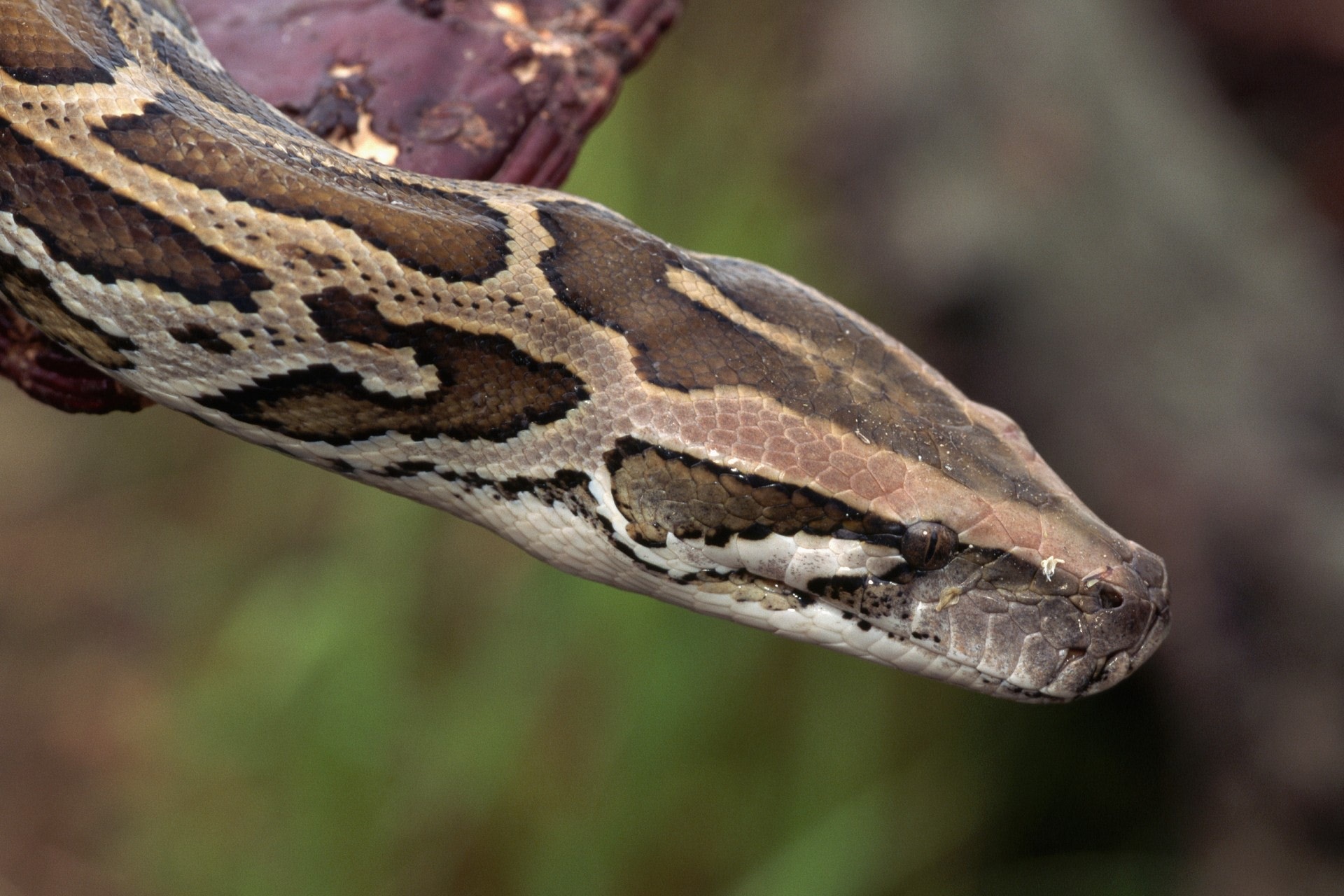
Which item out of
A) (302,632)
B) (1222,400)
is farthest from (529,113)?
(1222,400)

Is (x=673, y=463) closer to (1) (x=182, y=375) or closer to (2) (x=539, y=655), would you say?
(1) (x=182, y=375)

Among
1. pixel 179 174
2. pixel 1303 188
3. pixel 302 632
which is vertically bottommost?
pixel 302 632

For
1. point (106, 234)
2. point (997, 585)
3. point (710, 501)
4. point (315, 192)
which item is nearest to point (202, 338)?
point (106, 234)

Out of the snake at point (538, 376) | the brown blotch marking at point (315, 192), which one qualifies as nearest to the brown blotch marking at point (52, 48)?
the snake at point (538, 376)

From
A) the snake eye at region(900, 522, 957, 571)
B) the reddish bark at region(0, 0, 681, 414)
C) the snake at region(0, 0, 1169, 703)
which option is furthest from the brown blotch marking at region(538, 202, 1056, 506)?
the reddish bark at region(0, 0, 681, 414)

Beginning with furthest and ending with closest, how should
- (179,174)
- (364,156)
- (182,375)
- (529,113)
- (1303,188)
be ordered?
(1303,188), (529,113), (364,156), (182,375), (179,174)

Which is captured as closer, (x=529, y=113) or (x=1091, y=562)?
(x=1091, y=562)

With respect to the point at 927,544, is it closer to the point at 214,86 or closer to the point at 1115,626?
the point at 1115,626

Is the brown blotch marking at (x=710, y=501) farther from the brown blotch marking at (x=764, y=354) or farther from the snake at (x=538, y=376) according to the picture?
the brown blotch marking at (x=764, y=354)
